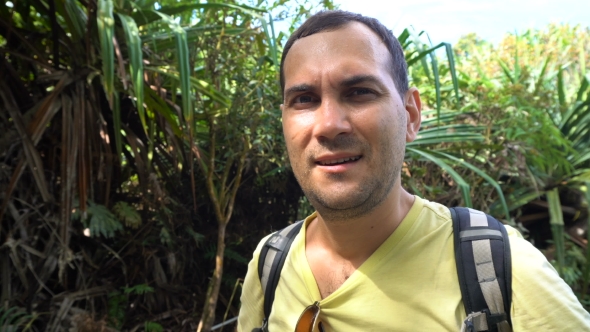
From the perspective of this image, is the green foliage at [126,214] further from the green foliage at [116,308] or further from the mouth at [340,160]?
the mouth at [340,160]

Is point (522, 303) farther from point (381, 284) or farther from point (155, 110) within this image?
point (155, 110)

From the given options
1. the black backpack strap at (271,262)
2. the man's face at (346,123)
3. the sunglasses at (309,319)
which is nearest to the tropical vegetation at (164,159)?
the black backpack strap at (271,262)

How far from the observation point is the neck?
138 centimetres

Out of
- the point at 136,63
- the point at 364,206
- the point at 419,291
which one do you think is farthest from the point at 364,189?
the point at 136,63

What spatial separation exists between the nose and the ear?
276 millimetres

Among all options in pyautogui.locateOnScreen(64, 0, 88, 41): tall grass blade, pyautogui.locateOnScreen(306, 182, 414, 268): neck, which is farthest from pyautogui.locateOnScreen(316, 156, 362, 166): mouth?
pyautogui.locateOnScreen(64, 0, 88, 41): tall grass blade

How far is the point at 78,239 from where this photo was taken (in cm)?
342

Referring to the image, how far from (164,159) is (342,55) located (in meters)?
2.60

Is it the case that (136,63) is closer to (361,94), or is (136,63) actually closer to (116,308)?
(361,94)

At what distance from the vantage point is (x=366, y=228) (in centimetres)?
140

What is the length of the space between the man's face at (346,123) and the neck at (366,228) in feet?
0.14

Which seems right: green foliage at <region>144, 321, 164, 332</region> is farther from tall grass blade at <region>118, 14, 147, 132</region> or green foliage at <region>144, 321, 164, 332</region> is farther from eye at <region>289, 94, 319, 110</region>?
eye at <region>289, 94, 319, 110</region>

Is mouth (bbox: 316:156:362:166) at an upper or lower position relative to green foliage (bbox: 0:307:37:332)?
upper

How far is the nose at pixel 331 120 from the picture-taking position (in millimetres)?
1293
